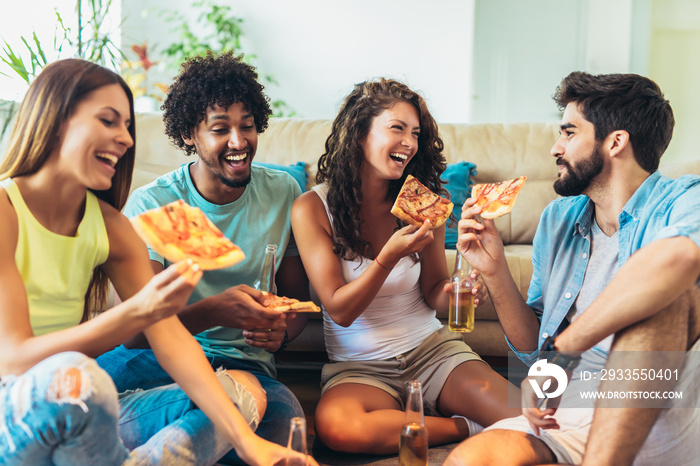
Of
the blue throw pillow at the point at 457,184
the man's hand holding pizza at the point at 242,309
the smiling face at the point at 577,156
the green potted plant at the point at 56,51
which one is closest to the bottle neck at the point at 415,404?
the man's hand holding pizza at the point at 242,309

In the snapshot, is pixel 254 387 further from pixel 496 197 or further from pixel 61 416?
pixel 496 197

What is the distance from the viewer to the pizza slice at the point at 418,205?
6.85 feet

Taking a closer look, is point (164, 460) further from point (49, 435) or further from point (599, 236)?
point (599, 236)

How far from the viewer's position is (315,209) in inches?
86.7

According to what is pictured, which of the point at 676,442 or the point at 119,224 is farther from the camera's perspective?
the point at 119,224

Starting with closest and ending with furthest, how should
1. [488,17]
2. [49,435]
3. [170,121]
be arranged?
[49,435]
[170,121]
[488,17]

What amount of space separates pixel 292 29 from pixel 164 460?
483 centimetres

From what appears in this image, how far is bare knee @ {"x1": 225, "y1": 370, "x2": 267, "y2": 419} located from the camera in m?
1.82

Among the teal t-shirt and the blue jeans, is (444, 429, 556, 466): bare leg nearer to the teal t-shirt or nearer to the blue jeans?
the blue jeans

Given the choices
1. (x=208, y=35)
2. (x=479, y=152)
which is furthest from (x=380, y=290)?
(x=208, y=35)

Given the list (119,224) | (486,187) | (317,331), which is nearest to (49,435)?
(119,224)

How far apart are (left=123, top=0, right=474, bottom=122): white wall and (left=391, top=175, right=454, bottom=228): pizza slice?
3.41 m

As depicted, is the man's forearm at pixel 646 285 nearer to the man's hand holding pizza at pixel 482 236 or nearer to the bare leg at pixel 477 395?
the man's hand holding pizza at pixel 482 236

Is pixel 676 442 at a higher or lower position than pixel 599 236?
lower
